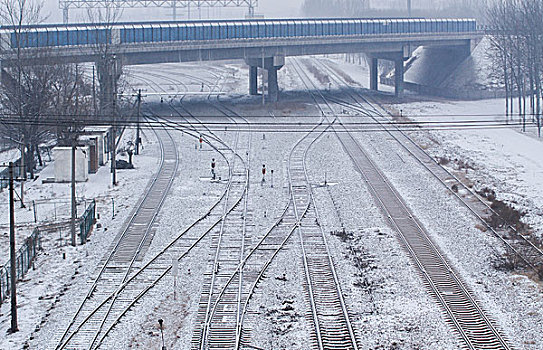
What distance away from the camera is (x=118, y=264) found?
72.9 ft

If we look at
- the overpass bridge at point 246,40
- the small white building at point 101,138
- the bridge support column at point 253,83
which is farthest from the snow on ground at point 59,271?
the bridge support column at point 253,83

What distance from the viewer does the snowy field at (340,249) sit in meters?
17.5

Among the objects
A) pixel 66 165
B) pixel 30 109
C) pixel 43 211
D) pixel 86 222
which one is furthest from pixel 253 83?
pixel 86 222

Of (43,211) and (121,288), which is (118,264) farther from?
(43,211)

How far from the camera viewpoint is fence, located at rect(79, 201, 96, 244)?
24484 millimetres

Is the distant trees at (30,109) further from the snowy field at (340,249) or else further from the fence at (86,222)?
the fence at (86,222)

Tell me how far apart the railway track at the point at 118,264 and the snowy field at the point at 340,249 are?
13.6 inches

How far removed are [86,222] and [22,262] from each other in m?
3.93

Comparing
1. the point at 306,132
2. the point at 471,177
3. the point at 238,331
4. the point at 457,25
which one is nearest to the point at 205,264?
the point at 238,331

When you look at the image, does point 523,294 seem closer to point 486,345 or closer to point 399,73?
point 486,345

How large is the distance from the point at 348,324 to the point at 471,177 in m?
18.3

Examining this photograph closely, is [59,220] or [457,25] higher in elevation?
[457,25]

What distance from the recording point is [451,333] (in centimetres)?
1722

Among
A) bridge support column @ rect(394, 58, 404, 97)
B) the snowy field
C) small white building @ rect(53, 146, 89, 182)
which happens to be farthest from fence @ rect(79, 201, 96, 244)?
bridge support column @ rect(394, 58, 404, 97)
